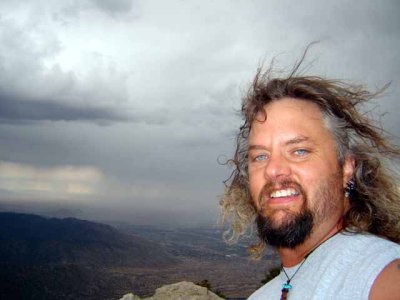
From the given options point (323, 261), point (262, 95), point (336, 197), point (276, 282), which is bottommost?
point (276, 282)

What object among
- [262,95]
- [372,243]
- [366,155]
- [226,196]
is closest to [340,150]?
[366,155]

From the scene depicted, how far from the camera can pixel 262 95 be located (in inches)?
169

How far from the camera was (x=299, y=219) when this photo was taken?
3.46m

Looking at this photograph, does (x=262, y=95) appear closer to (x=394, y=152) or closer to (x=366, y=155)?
(x=366, y=155)

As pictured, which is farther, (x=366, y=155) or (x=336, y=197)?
(x=366, y=155)

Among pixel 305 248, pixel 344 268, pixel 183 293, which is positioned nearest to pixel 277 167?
pixel 305 248

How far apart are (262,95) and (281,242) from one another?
1630mm

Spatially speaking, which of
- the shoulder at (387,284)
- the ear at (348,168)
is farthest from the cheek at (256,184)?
the shoulder at (387,284)

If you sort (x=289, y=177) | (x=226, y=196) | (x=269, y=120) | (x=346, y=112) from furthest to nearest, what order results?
(x=226, y=196) < (x=346, y=112) < (x=269, y=120) < (x=289, y=177)

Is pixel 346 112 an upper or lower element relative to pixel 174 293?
upper

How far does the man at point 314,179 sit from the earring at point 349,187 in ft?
0.03

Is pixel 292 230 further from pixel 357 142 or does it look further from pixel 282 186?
pixel 357 142

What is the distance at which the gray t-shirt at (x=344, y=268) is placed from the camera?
7.92 ft

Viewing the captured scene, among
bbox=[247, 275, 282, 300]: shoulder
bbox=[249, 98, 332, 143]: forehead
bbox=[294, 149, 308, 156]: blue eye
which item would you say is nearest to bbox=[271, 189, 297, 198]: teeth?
bbox=[294, 149, 308, 156]: blue eye
